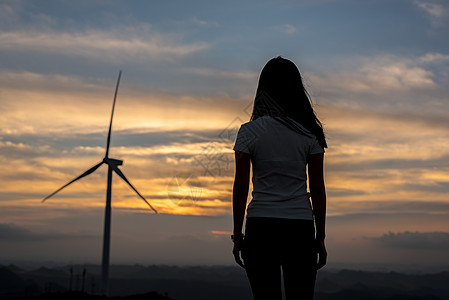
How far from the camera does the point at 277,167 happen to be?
312 inches

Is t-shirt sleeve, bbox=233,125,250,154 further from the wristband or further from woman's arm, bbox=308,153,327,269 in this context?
the wristband

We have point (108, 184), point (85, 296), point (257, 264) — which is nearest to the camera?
point (257, 264)

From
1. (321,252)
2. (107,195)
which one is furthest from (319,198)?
(107,195)

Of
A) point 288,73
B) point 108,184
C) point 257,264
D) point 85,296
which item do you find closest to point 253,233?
point 257,264

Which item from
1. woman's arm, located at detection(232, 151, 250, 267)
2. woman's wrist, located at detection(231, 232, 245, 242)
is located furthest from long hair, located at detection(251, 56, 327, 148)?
woman's wrist, located at detection(231, 232, 245, 242)

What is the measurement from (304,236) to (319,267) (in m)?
0.70

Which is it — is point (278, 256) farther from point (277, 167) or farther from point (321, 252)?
point (277, 167)

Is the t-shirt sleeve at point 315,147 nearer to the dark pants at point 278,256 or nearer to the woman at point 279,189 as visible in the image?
the woman at point 279,189

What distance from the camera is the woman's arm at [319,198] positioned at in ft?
27.1

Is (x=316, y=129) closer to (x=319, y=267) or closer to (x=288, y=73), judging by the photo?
(x=288, y=73)

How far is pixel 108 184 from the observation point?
62250 millimetres

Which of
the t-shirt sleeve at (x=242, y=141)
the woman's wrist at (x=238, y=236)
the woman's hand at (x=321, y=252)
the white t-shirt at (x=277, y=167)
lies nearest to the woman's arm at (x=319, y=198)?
the woman's hand at (x=321, y=252)

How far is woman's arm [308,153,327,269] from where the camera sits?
8.27m

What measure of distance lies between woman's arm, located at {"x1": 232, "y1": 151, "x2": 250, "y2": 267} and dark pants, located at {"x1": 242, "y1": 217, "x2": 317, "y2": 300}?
204 millimetres
